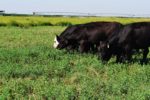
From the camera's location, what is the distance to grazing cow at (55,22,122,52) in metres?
17.0

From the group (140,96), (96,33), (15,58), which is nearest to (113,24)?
(96,33)

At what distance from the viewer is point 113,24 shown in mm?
17203

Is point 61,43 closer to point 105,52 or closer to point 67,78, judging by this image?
point 105,52

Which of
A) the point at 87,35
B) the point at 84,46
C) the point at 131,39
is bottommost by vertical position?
the point at 84,46

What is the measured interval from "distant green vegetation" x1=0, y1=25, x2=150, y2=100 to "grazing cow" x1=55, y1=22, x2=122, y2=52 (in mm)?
1116

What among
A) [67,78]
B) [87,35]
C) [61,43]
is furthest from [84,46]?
[67,78]

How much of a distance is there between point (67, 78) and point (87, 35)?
19.9 feet

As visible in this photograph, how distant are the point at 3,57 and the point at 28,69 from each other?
2248 mm

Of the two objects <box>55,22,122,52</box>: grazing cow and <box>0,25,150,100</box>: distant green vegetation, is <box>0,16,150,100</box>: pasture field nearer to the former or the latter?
<box>0,25,150,100</box>: distant green vegetation

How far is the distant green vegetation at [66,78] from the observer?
8680mm

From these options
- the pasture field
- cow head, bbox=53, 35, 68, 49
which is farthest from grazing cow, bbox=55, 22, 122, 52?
the pasture field

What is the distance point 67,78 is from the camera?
11227 millimetres

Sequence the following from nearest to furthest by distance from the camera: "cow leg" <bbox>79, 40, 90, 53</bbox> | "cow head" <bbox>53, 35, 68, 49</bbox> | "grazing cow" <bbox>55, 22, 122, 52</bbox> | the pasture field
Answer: the pasture field, "cow leg" <bbox>79, 40, 90, 53</bbox>, "grazing cow" <bbox>55, 22, 122, 52</bbox>, "cow head" <bbox>53, 35, 68, 49</bbox>

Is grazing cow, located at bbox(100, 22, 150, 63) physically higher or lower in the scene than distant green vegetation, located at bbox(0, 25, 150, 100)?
→ higher
